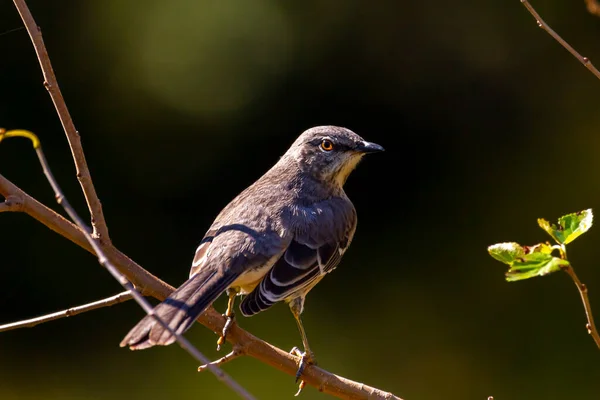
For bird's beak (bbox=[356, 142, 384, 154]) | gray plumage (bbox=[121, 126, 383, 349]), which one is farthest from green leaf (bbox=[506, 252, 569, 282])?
bird's beak (bbox=[356, 142, 384, 154])

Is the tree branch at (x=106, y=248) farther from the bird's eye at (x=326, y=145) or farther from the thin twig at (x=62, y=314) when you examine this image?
the bird's eye at (x=326, y=145)

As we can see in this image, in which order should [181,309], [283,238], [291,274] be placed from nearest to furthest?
1. [181,309]
2. [291,274]
3. [283,238]

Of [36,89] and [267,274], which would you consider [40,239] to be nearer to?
[36,89]

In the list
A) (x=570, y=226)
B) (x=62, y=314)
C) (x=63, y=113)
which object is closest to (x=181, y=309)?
→ (x=62, y=314)

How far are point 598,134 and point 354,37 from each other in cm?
263

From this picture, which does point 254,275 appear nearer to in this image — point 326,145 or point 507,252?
point 326,145

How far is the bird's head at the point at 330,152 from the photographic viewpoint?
5.00 m

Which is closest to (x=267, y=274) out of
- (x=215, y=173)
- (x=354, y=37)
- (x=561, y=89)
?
(x=215, y=173)

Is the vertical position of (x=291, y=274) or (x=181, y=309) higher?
(x=291, y=274)

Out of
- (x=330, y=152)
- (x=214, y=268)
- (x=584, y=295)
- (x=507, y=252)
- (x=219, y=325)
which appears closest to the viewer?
(x=584, y=295)

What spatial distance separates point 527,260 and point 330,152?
2.76 m

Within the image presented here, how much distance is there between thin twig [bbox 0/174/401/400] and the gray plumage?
0.14 meters

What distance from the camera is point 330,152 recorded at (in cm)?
506

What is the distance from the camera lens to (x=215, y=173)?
25.5 ft
